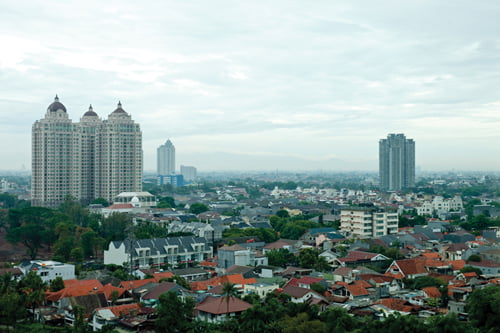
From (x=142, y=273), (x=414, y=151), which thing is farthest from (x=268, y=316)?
(x=414, y=151)

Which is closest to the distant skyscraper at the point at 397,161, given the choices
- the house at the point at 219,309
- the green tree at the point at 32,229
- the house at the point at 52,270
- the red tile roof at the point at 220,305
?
the green tree at the point at 32,229

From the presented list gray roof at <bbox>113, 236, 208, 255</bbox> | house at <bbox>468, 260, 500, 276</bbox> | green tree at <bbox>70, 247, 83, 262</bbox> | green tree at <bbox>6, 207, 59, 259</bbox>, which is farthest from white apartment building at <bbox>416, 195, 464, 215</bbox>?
green tree at <bbox>70, 247, 83, 262</bbox>

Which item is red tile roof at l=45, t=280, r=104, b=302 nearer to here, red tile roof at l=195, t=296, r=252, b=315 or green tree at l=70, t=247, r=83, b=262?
red tile roof at l=195, t=296, r=252, b=315

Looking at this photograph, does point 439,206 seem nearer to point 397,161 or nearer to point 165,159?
point 397,161

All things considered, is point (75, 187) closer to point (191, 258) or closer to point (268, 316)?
point (191, 258)

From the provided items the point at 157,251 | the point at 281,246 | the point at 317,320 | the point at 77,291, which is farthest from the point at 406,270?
the point at 77,291

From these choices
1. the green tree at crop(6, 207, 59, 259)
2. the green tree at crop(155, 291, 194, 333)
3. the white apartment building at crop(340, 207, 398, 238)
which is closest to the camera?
the green tree at crop(155, 291, 194, 333)
